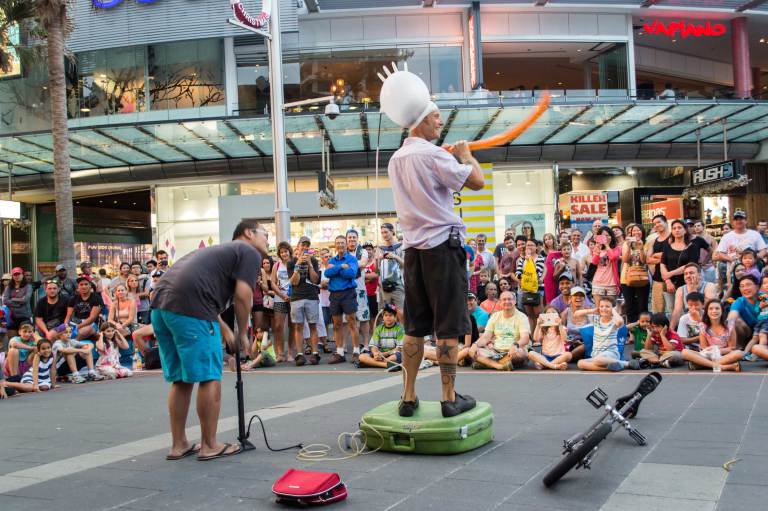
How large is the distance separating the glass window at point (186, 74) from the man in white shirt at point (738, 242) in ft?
56.7

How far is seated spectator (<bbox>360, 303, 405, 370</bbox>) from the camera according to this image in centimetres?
1048

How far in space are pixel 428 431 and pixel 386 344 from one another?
6.32m

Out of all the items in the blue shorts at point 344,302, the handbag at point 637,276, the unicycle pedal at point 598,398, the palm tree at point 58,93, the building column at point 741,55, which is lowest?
the unicycle pedal at point 598,398

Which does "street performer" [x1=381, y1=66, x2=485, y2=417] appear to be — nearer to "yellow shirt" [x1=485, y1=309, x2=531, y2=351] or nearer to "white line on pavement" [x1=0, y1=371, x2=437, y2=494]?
"white line on pavement" [x1=0, y1=371, x2=437, y2=494]

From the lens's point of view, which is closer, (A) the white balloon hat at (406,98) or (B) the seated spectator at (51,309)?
(A) the white balloon hat at (406,98)

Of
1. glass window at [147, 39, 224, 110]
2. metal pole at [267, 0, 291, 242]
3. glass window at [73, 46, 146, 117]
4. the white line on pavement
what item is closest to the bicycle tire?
the white line on pavement

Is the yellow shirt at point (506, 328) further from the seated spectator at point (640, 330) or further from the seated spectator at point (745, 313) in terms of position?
the seated spectator at point (745, 313)

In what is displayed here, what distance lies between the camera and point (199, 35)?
78.6 feet

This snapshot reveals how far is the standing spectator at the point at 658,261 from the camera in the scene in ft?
37.4

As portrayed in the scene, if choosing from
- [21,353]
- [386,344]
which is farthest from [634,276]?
[21,353]

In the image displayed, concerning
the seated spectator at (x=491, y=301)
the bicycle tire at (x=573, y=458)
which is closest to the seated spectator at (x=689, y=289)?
the seated spectator at (x=491, y=301)

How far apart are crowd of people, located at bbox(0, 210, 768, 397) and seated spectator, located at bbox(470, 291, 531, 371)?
2cm

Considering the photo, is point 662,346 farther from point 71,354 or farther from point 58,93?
point 58,93

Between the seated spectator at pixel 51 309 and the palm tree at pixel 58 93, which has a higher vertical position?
the palm tree at pixel 58 93
